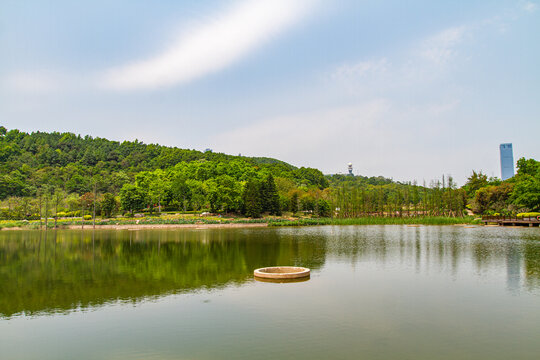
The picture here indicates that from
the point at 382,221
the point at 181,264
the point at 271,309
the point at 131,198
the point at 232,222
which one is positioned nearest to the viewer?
the point at 271,309

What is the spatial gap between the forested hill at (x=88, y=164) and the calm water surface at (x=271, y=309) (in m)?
78.2

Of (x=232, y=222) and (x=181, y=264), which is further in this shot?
(x=232, y=222)

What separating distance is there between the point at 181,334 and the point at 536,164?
7641cm

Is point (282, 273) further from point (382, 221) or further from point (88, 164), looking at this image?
point (88, 164)

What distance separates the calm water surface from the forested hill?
78.2 m

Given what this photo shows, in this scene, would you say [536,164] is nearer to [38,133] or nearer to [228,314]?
[228,314]

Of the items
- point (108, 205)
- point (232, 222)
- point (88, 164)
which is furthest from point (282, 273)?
point (88, 164)

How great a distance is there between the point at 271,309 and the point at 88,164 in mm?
134063

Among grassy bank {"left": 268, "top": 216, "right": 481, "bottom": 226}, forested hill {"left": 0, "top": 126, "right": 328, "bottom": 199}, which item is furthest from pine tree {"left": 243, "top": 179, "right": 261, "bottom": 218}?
forested hill {"left": 0, "top": 126, "right": 328, "bottom": 199}

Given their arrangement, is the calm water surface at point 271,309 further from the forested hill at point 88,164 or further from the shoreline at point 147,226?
the forested hill at point 88,164

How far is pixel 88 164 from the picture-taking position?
131 meters

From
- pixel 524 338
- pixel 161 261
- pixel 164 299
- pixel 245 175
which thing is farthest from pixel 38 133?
pixel 524 338

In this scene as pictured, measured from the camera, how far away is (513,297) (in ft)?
48.1

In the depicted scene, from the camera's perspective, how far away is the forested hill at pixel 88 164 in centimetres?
10131
